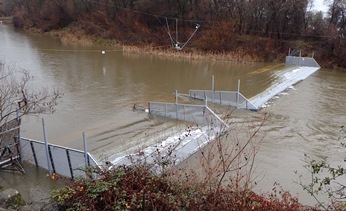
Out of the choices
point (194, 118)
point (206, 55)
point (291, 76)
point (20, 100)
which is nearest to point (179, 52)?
point (206, 55)

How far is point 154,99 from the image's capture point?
17.8m

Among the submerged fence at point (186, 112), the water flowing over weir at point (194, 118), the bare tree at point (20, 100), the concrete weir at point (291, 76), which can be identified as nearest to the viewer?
the bare tree at point (20, 100)

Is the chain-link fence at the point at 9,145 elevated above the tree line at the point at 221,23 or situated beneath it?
situated beneath

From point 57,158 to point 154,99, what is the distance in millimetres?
9324

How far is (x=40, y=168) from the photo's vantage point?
31.3ft

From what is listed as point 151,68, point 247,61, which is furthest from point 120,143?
point 247,61

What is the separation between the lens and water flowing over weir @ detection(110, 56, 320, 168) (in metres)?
9.12

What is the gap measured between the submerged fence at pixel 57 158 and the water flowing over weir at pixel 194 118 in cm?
106

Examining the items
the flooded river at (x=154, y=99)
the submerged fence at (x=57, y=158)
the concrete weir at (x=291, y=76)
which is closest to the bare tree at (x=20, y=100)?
the submerged fence at (x=57, y=158)

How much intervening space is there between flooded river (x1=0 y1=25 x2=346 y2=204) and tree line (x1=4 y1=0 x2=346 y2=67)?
21.7ft

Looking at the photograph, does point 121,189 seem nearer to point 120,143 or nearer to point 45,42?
point 120,143

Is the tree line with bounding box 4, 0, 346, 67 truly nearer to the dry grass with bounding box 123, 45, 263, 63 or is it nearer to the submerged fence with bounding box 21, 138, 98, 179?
the dry grass with bounding box 123, 45, 263, 63

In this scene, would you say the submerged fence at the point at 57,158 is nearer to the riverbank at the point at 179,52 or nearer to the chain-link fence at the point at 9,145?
the chain-link fence at the point at 9,145

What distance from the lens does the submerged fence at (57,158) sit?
331 inches
